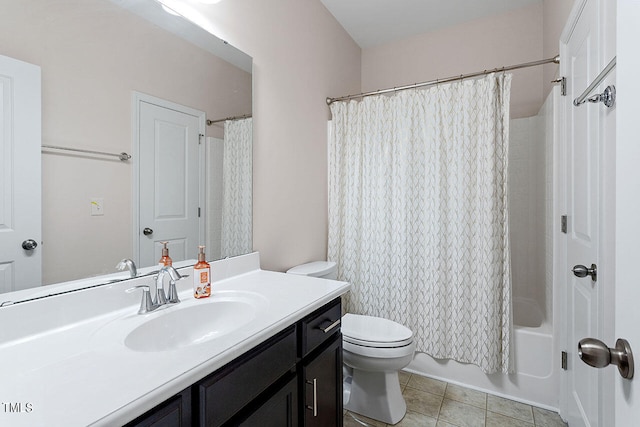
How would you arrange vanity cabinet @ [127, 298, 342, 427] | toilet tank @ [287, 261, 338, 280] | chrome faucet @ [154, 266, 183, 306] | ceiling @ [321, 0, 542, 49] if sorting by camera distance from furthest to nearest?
ceiling @ [321, 0, 542, 49], toilet tank @ [287, 261, 338, 280], chrome faucet @ [154, 266, 183, 306], vanity cabinet @ [127, 298, 342, 427]

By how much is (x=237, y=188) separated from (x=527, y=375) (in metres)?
2.02

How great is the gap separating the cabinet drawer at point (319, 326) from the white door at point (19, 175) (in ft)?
2.72

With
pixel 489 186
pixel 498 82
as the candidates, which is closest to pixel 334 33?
pixel 498 82

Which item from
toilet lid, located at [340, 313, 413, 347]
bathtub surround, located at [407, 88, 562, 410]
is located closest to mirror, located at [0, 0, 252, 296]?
toilet lid, located at [340, 313, 413, 347]

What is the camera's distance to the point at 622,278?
0.50 meters

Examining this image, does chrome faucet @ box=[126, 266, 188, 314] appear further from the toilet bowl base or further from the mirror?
the toilet bowl base

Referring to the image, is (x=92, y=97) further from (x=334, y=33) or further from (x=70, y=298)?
(x=334, y=33)

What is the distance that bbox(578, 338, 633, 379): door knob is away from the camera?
0.47 metres

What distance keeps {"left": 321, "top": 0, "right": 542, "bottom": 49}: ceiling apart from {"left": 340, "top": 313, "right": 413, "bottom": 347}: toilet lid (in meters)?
2.30

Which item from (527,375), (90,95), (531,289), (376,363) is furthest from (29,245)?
(531,289)

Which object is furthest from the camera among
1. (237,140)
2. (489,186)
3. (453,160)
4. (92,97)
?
(453,160)

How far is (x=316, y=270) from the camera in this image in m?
1.98

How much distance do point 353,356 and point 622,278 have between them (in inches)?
53.3

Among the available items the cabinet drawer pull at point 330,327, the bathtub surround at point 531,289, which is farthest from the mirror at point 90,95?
the bathtub surround at point 531,289
